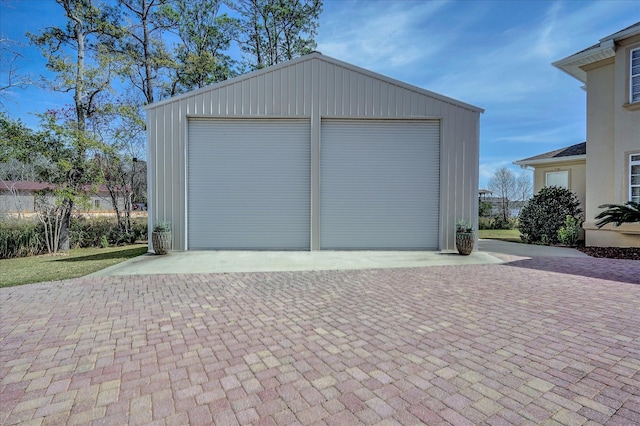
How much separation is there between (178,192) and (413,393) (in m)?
8.60

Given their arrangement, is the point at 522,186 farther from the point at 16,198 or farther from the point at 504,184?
the point at 16,198

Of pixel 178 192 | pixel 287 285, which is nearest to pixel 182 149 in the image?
pixel 178 192

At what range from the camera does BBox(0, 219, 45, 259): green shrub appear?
10469mm

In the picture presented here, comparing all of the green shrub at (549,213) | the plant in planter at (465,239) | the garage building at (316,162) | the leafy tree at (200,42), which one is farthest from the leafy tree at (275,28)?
the plant in planter at (465,239)

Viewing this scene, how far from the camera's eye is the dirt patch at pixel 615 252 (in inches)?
340

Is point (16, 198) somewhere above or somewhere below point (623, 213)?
above

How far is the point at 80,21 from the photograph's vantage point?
12.7 meters

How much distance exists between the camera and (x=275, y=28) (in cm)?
1881

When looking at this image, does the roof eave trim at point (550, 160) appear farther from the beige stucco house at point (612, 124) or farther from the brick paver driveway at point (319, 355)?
the brick paver driveway at point (319, 355)

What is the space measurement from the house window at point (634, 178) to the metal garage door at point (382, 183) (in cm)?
602

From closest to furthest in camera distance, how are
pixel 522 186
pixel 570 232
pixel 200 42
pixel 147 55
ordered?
pixel 570 232, pixel 147 55, pixel 200 42, pixel 522 186

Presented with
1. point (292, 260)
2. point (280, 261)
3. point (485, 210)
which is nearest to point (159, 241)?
point (280, 261)

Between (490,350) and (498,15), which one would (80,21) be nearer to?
(498,15)

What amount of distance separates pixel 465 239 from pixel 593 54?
7681mm
